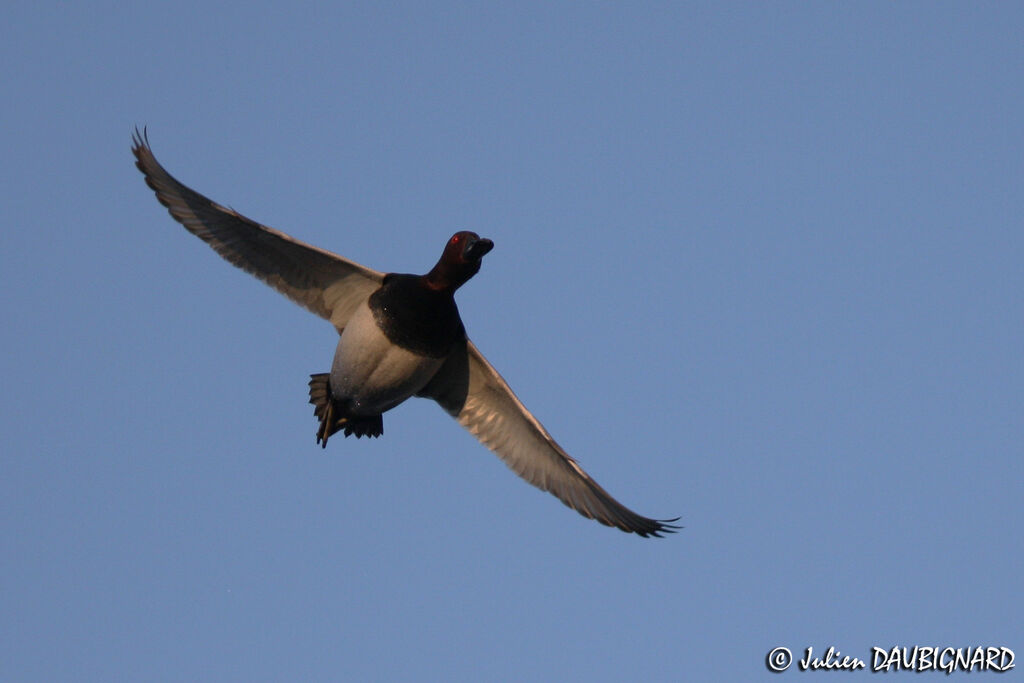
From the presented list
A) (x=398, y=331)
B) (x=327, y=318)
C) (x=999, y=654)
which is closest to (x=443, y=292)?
(x=398, y=331)

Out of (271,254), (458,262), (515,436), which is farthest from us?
(515,436)

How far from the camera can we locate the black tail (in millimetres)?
14227

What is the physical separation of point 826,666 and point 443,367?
5.05 meters

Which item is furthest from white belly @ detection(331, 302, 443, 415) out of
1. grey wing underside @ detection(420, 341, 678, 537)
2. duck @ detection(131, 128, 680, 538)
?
grey wing underside @ detection(420, 341, 678, 537)

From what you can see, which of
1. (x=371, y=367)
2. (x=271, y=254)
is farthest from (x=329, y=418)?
(x=271, y=254)

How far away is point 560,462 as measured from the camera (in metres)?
14.3

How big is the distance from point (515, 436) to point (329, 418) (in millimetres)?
1988

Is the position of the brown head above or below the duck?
above

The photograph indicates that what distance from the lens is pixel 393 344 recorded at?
1343 centimetres

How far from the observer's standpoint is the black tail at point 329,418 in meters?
14.2

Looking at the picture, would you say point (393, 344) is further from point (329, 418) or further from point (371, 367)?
point (329, 418)

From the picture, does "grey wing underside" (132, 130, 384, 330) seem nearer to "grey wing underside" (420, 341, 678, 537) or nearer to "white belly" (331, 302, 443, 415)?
"white belly" (331, 302, 443, 415)

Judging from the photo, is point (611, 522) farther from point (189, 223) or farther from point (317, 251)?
point (189, 223)

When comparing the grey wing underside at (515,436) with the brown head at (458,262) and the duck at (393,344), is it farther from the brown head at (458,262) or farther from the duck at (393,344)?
the brown head at (458,262)
